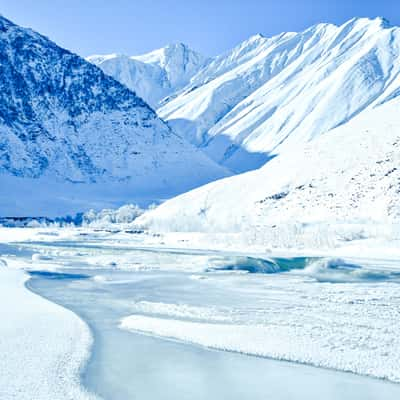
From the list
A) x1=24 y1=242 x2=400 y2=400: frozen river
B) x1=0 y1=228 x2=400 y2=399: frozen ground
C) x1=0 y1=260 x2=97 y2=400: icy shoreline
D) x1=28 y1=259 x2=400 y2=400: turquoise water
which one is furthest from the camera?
x1=0 y1=228 x2=400 y2=399: frozen ground

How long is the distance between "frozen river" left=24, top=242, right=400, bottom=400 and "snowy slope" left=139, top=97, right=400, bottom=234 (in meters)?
40.1

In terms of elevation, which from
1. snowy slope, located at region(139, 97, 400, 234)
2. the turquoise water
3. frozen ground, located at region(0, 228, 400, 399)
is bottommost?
the turquoise water

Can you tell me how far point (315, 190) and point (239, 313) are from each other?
70.4 meters

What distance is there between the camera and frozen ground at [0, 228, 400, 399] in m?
17.9

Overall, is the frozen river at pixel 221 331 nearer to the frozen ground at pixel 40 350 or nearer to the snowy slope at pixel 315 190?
the frozen ground at pixel 40 350

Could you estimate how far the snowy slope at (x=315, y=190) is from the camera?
273ft

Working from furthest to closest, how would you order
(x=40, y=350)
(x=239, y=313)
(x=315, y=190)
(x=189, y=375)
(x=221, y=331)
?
(x=315, y=190)
(x=239, y=313)
(x=221, y=331)
(x=40, y=350)
(x=189, y=375)

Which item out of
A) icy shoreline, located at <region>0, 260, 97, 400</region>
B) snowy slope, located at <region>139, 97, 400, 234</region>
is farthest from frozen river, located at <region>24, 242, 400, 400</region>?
snowy slope, located at <region>139, 97, 400, 234</region>

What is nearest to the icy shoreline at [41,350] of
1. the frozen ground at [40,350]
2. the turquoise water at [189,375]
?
the frozen ground at [40,350]

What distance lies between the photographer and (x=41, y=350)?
18062 mm

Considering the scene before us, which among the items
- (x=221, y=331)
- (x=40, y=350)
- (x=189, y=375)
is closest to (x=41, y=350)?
(x=40, y=350)

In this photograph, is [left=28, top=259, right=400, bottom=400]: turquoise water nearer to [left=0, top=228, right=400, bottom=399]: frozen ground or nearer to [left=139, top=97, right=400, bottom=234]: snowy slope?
[left=0, top=228, right=400, bottom=399]: frozen ground

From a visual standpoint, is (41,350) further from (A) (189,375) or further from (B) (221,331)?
(B) (221,331)

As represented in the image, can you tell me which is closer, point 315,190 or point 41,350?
point 41,350
